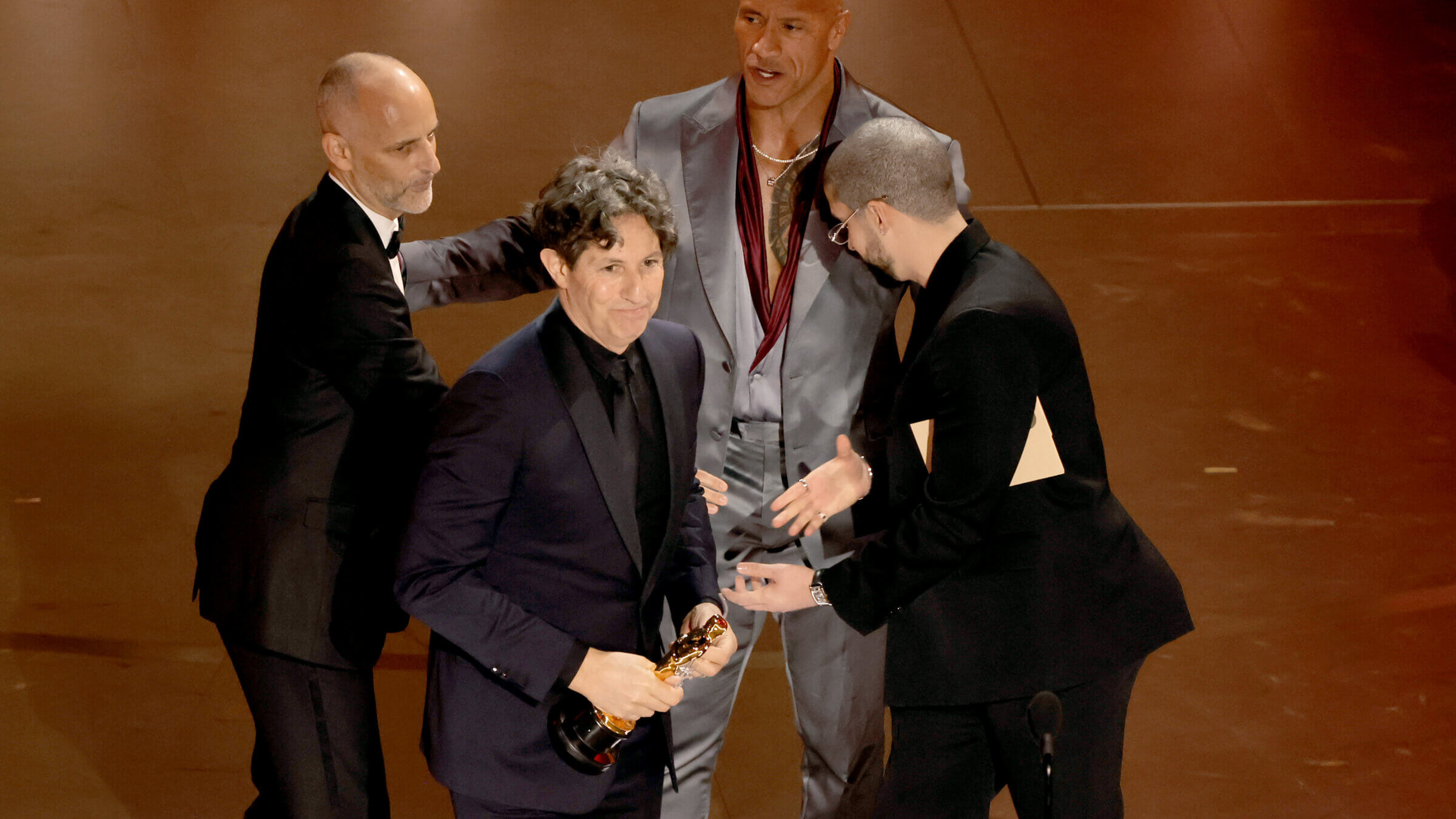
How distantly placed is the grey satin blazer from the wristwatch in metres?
0.29

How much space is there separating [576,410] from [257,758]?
1015 millimetres

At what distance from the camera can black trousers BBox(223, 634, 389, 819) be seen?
2.35 metres

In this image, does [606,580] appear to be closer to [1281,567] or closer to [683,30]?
[1281,567]

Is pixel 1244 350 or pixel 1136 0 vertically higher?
pixel 1136 0

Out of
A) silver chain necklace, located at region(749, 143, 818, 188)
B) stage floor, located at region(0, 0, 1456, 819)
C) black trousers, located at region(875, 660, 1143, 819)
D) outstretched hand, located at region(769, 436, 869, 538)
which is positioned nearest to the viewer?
black trousers, located at region(875, 660, 1143, 819)

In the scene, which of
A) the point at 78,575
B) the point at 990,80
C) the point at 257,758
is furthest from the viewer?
the point at 990,80

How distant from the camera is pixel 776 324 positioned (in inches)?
110

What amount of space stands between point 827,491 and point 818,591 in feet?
0.71

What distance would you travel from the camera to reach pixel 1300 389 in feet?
15.7

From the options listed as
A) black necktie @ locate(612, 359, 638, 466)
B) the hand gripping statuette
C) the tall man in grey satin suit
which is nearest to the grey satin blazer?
the tall man in grey satin suit

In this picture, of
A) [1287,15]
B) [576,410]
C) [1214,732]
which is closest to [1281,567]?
[1214,732]

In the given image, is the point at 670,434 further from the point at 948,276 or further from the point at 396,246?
the point at 396,246

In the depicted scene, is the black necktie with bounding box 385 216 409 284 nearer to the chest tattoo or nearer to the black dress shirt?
the black dress shirt

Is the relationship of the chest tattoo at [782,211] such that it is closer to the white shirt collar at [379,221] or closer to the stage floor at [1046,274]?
the white shirt collar at [379,221]
